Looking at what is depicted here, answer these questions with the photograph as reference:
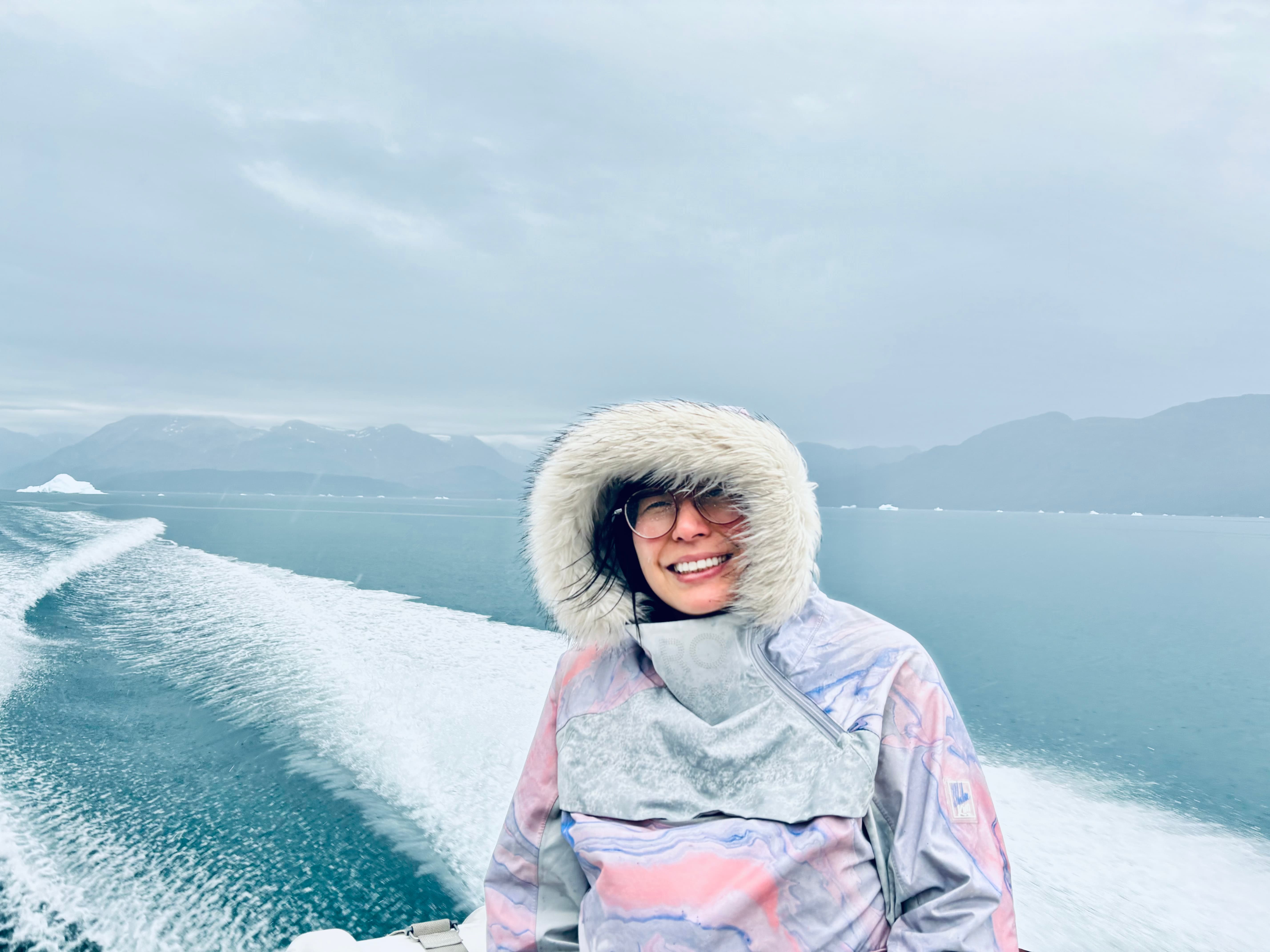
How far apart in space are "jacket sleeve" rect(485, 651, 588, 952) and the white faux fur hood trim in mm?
309

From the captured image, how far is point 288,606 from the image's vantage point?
30.9ft

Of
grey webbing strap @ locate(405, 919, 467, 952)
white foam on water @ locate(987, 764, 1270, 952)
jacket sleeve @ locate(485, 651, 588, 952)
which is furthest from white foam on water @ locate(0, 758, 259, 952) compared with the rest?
white foam on water @ locate(987, 764, 1270, 952)

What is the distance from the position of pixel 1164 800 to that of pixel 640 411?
5.01 m

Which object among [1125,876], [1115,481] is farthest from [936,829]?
[1115,481]

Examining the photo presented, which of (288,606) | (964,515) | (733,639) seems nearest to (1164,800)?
(733,639)

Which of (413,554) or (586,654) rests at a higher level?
(586,654)

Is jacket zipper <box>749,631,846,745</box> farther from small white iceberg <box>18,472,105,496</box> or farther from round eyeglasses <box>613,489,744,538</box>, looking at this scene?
small white iceberg <box>18,472,105,496</box>

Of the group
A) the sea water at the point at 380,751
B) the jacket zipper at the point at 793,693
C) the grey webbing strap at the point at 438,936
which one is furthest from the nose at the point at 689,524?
the sea water at the point at 380,751

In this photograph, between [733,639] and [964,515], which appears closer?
[733,639]

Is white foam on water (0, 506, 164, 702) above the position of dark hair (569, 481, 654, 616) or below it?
below

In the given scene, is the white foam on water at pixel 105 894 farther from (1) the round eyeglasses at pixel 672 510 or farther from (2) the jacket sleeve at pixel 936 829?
(2) the jacket sleeve at pixel 936 829

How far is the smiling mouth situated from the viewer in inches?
58.0

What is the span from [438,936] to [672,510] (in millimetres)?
1529

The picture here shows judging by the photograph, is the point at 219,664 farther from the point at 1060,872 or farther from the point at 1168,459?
the point at 1168,459
